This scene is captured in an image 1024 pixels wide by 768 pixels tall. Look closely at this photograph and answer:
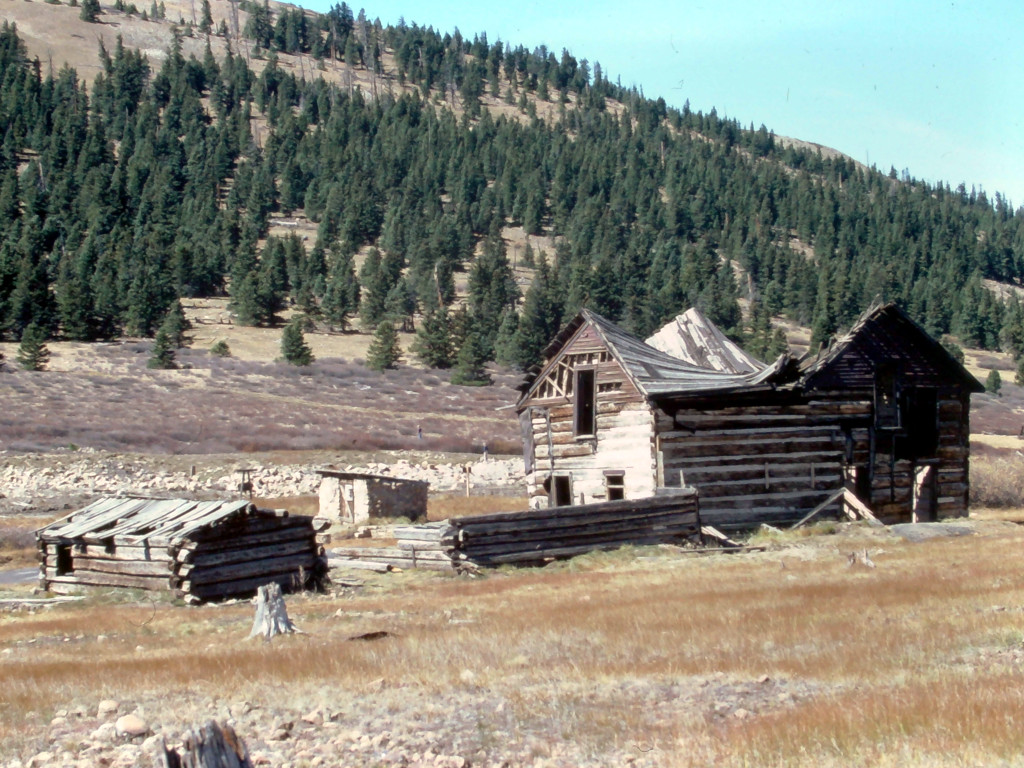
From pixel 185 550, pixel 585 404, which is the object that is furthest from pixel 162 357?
pixel 185 550

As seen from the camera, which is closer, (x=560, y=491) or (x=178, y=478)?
(x=560, y=491)

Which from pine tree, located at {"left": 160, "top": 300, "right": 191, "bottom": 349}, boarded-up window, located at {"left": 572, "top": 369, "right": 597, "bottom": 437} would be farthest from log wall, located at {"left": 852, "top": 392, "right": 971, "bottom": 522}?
pine tree, located at {"left": 160, "top": 300, "right": 191, "bottom": 349}

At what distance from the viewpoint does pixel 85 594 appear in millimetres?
23375

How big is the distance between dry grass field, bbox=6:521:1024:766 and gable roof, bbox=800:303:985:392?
1094 centimetres

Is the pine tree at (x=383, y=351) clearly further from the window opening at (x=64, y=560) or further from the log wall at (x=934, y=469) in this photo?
the window opening at (x=64, y=560)

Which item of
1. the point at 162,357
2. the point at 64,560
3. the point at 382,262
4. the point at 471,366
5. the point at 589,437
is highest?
the point at 382,262

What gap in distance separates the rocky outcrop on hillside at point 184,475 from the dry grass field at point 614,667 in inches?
1069

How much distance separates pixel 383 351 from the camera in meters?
97.1

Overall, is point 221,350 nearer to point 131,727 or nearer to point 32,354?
point 32,354

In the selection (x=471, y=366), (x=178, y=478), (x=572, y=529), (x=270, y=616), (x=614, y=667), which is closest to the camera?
(x=614, y=667)

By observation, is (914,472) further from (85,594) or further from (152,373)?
(152,373)

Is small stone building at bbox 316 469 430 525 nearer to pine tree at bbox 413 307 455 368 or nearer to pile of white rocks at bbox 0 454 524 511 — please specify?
pile of white rocks at bbox 0 454 524 511

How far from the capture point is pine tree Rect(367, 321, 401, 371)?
316ft

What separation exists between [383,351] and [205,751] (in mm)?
91834
